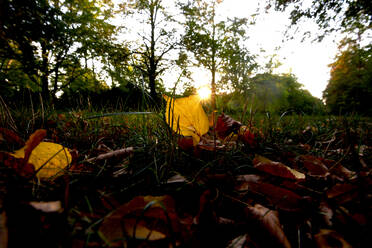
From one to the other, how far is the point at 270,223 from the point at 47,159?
0.81 metres

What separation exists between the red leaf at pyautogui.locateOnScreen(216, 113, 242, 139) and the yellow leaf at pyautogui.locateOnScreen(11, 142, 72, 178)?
803mm

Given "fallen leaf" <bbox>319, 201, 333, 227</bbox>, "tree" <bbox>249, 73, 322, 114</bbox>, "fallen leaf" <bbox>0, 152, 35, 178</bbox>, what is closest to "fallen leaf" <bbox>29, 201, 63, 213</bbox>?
"fallen leaf" <bbox>0, 152, 35, 178</bbox>

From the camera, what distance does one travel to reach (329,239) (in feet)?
1.47

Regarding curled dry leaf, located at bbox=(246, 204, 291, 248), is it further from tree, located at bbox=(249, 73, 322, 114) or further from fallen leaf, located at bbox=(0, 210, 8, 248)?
tree, located at bbox=(249, 73, 322, 114)

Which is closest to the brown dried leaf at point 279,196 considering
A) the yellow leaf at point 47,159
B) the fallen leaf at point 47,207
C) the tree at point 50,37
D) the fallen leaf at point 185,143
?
the fallen leaf at point 185,143

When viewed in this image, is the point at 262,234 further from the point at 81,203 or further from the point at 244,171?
the point at 81,203

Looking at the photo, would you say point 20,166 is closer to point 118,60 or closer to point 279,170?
point 279,170

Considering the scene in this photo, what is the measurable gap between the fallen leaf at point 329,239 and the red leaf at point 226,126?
0.63 m

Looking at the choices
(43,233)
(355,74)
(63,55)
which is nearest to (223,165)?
(43,233)

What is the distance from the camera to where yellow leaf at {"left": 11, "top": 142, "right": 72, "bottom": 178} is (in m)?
0.65

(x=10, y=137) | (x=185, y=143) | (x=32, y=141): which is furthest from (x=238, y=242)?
(x=10, y=137)

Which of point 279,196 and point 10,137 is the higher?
point 10,137

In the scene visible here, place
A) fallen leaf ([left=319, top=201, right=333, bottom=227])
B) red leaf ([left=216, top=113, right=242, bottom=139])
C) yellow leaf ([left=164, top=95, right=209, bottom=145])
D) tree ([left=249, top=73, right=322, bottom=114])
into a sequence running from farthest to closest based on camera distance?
tree ([left=249, top=73, right=322, bottom=114])
red leaf ([left=216, top=113, right=242, bottom=139])
yellow leaf ([left=164, top=95, right=209, bottom=145])
fallen leaf ([left=319, top=201, right=333, bottom=227])

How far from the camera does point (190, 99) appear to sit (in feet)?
2.61
